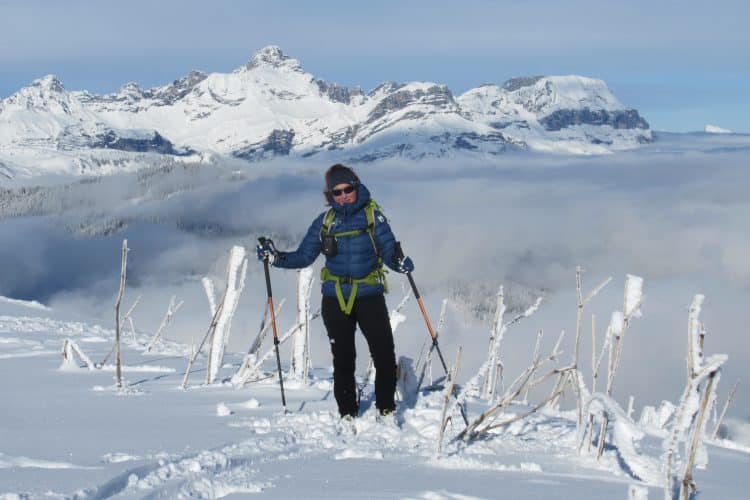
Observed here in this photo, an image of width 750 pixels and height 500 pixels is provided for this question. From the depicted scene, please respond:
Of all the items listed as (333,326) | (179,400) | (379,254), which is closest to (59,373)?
(179,400)

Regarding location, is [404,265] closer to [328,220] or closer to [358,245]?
[358,245]

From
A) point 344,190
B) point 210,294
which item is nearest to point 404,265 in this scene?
point 344,190

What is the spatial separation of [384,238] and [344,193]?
524mm

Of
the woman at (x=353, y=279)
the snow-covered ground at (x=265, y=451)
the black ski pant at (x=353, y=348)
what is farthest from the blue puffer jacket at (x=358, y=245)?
the snow-covered ground at (x=265, y=451)

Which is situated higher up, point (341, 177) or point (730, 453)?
point (341, 177)

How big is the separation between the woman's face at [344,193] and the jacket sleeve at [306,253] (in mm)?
295

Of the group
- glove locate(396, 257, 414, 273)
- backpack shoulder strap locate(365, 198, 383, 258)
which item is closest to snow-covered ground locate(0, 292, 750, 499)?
glove locate(396, 257, 414, 273)

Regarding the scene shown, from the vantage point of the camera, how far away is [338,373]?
20.3ft

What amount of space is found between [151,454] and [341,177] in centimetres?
275

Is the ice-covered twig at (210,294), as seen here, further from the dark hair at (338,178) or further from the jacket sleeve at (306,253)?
the dark hair at (338,178)

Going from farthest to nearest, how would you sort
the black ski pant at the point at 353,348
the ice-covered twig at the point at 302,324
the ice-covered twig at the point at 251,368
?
the ice-covered twig at the point at 302,324, the ice-covered twig at the point at 251,368, the black ski pant at the point at 353,348

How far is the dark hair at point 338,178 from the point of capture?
6.00m

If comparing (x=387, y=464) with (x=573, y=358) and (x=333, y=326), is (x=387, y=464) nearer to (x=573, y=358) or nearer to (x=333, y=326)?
(x=573, y=358)

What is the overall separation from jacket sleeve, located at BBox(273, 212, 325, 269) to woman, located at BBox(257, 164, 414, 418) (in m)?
0.02
